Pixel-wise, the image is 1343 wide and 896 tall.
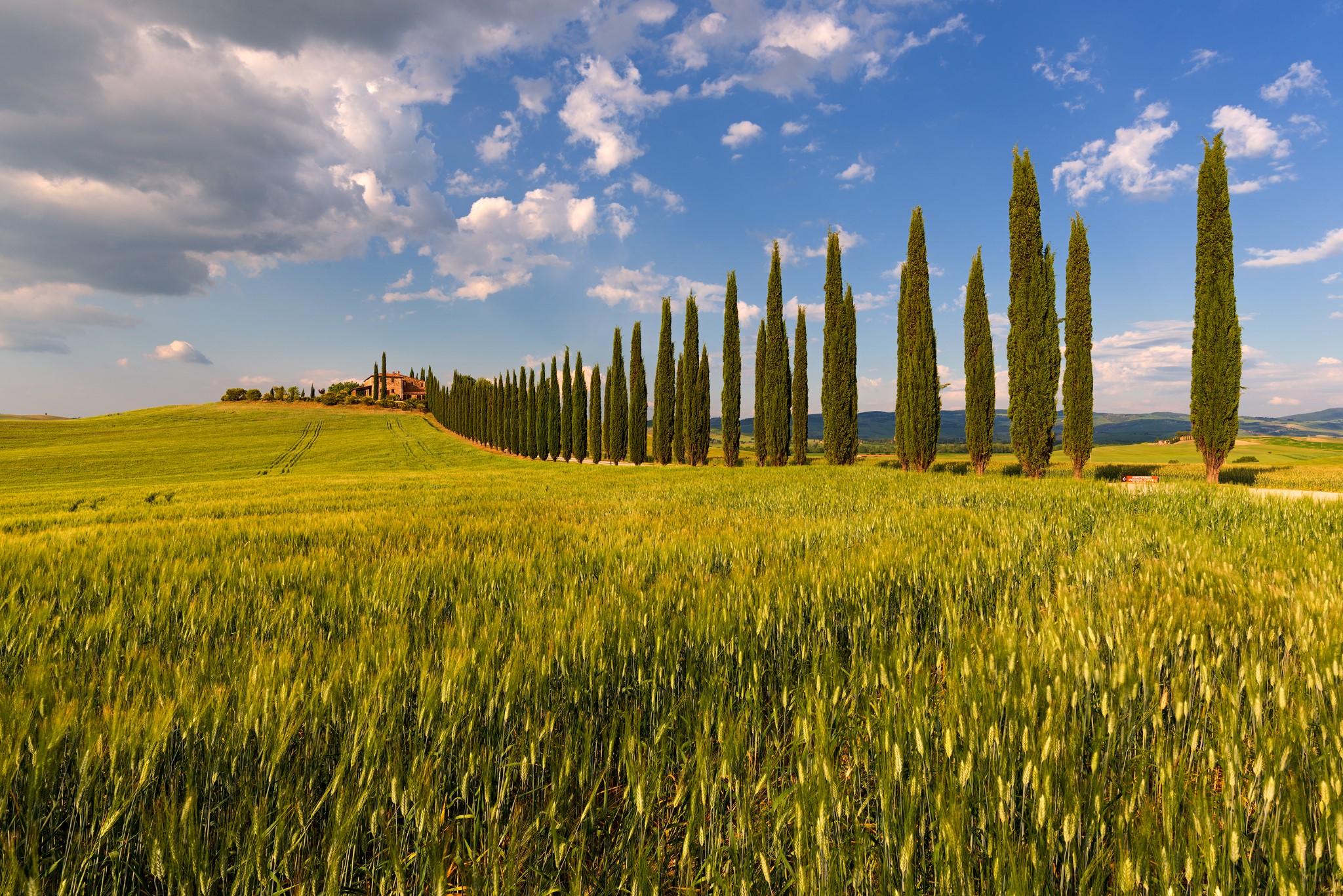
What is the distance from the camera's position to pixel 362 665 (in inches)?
67.7

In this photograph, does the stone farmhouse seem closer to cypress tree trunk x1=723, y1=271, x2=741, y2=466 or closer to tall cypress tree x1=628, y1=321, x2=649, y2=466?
tall cypress tree x1=628, y1=321, x2=649, y2=466

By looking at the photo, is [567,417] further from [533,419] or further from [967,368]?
[967,368]

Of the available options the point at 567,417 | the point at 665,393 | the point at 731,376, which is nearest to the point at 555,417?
the point at 567,417

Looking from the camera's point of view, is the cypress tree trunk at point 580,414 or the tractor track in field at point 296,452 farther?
the cypress tree trunk at point 580,414

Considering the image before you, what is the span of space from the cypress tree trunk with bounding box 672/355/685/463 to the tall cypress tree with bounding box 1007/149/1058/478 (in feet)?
64.3

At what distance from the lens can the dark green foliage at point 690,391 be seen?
33812 millimetres

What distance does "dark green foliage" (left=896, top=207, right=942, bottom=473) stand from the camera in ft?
76.1

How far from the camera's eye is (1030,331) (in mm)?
18969

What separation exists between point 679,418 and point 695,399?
1.90 metres

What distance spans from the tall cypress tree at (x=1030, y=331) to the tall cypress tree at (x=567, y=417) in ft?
110

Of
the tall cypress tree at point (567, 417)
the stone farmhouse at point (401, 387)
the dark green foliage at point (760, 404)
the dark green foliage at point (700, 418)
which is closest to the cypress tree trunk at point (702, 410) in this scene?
the dark green foliage at point (700, 418)

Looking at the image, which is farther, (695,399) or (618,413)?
(618,413)

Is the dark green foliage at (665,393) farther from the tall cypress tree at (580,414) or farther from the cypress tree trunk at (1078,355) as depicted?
the cypress tree trunk at (1078,355)

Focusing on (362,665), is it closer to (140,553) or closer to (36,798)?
(36,798)
